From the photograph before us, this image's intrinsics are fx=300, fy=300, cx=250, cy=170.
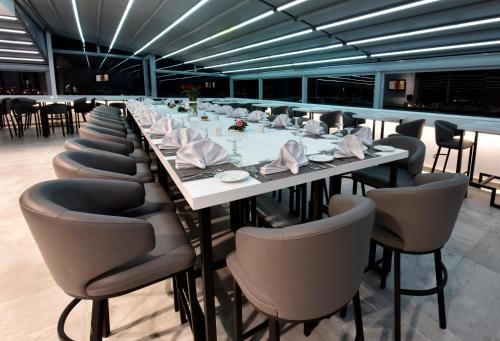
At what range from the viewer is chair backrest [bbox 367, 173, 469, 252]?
4.71 ft

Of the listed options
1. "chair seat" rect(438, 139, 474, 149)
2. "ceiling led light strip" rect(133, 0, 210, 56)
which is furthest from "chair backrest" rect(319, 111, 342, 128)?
"ceiling led light strip" rect(133, 0, 210, 56)

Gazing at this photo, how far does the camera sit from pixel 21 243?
2682mm

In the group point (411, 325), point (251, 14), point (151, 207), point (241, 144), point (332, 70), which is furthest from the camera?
point (332, 70)

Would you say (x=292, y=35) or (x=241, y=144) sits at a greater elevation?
(x=292, y=35)

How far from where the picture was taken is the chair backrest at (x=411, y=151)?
252 centimetres

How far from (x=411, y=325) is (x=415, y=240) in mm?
621

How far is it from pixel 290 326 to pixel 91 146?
6.64ft

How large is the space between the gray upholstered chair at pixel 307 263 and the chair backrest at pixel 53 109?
8.87m

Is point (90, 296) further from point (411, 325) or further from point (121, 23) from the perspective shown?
point (121, 23)

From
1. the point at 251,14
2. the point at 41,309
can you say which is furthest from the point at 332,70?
the point at 41,309

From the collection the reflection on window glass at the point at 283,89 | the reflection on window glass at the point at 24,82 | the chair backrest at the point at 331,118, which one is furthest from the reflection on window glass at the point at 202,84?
the chair backrest at the point at 331,118

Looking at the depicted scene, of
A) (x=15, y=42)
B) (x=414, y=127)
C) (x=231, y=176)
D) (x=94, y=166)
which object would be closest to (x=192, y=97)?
(x=94, y=166)

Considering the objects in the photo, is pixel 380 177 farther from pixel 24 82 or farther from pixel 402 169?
pixel 24 82

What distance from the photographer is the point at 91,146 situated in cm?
246
